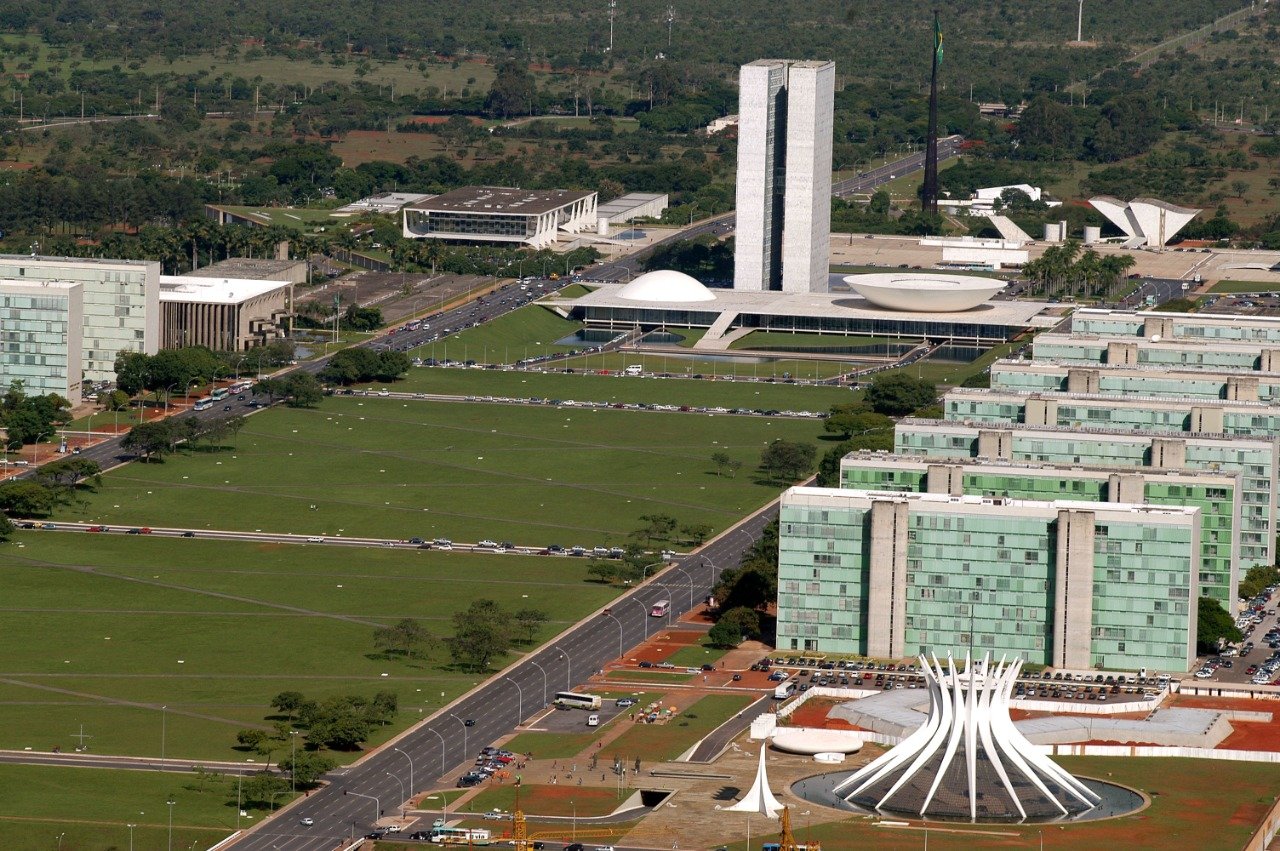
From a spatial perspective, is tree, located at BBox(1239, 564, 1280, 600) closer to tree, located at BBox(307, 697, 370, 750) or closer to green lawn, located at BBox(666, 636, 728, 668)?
green lawn, located at BBox(666, 636, 728, 668)

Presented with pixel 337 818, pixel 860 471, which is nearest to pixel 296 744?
pixel 337 818

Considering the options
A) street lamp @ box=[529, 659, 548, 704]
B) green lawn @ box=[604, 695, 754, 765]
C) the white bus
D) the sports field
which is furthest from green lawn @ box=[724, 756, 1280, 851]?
the sports field

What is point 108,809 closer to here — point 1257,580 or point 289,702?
point 289,702

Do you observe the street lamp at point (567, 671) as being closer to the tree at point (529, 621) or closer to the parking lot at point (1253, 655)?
the tree at point (529, 621)

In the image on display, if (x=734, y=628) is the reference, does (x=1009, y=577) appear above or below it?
above

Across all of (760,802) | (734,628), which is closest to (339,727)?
(760,802)

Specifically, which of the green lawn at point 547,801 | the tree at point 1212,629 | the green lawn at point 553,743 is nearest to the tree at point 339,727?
the green lawn at point 553,743

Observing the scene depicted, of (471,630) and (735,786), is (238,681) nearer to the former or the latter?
(471,630)
